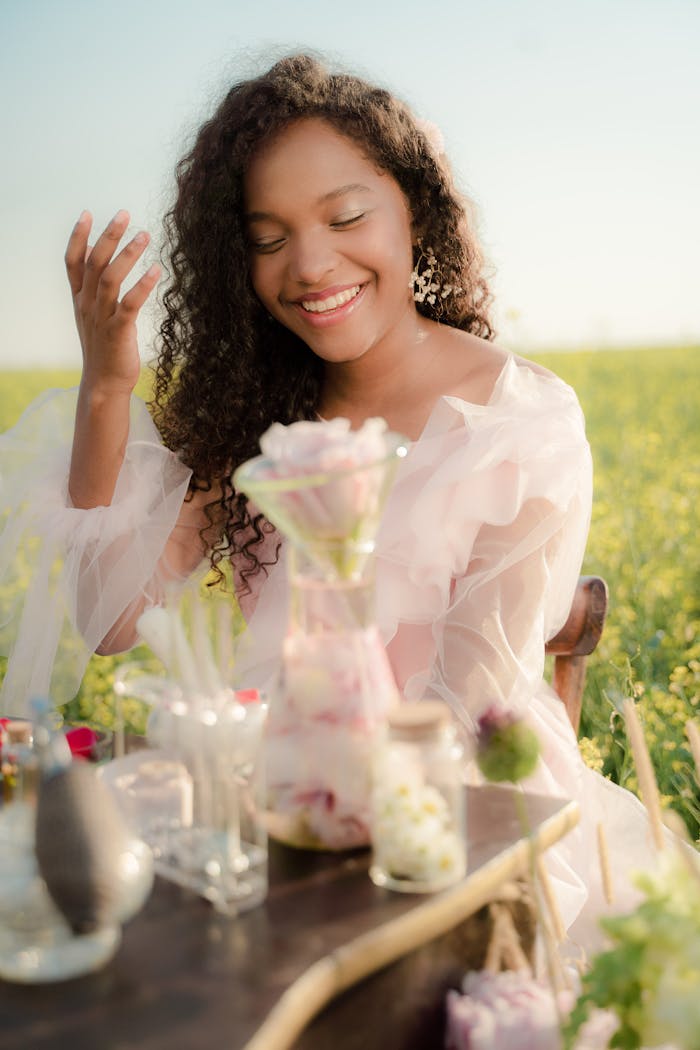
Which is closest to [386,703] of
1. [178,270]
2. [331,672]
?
[331,672]

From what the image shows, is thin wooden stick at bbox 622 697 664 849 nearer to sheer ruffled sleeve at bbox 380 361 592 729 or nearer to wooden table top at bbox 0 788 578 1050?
wooden table top at bbox 0 788 578 1050

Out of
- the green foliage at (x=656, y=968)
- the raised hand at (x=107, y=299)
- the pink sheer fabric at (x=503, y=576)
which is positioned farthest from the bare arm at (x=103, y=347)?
the green foliage at (x=656, y=968)

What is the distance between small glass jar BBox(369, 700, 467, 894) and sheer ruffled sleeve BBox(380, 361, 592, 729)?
0.83 metres

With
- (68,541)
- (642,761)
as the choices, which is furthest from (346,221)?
(642,761)

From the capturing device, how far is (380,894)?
111 centimetres

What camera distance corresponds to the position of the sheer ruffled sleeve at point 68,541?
7.32ft

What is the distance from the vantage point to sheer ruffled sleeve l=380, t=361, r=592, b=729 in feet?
6.55

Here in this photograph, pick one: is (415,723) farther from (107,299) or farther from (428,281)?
(428,281)

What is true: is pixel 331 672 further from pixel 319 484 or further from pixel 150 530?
pixel 150 530

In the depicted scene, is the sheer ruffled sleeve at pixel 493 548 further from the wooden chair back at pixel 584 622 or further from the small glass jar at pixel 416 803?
the small glass jar at pixel 416 803

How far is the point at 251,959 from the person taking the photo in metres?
1.00

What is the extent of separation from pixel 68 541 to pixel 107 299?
538 millimetres

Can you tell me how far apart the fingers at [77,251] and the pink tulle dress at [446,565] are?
419 mm

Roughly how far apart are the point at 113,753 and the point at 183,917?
35cm
